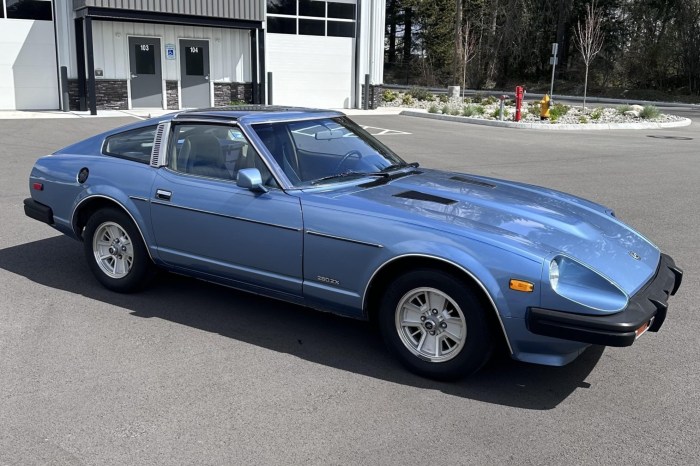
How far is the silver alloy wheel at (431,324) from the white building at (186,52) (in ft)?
64.6

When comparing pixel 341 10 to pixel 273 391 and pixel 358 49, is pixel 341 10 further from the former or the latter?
pixel 273 391

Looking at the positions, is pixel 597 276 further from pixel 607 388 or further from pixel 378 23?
pixel 378 23

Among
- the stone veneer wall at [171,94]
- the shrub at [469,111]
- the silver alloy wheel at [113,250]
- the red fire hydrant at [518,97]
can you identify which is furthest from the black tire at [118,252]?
the shrub at [469,111]

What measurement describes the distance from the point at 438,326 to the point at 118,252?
2.80 meters

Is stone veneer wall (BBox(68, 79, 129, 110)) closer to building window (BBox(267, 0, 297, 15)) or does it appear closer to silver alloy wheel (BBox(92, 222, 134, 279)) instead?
building window (BBox(267, 0, 297, 15))

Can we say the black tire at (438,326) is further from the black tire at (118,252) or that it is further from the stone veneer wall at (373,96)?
the stone veneer wall at (373,96)

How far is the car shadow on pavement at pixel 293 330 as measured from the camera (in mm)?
4043

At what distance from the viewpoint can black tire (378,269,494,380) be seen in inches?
151

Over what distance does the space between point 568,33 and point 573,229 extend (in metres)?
45.5

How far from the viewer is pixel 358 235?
4141 mm

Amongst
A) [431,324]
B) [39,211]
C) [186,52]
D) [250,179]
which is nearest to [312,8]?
[186,52]

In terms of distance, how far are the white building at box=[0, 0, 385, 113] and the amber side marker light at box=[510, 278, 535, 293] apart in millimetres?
20184

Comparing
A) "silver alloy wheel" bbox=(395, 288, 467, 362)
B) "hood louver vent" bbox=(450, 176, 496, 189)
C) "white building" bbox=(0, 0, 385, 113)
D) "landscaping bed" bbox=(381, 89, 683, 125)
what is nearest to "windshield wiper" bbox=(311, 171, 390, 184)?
"hood louver vent" bbox=(450, 176, 496, 189)

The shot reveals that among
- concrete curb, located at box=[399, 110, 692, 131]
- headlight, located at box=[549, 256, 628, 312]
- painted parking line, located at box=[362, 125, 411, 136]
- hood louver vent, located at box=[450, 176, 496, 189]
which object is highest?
hood louver vent, located at box=[450, 176, 496, 189]
